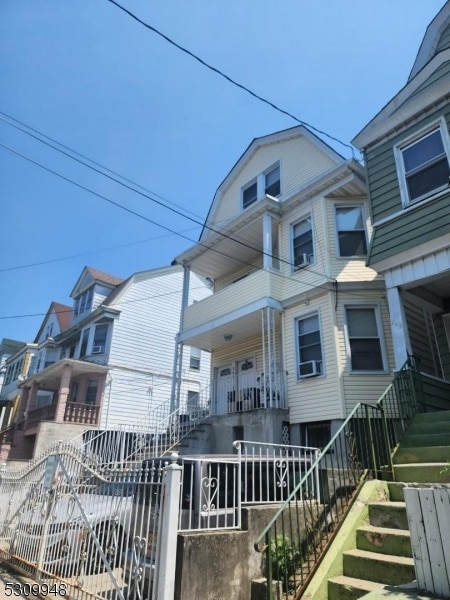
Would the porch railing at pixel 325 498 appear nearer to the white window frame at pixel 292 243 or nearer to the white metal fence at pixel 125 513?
the white metal fence at pixel 125 513

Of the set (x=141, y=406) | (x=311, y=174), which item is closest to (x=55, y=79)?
(x=311, y=174)

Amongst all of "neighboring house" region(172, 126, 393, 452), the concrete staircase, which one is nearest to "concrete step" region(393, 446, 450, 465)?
the concrete staircase

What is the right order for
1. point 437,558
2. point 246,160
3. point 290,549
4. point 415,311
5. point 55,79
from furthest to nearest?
point 246,160
point 415,311
point 55,79
point 290,549
point 437,558

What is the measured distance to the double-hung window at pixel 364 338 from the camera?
33.7 ft

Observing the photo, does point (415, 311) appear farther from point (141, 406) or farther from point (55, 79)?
point (141, 406)

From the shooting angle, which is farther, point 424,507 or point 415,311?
point 415,311

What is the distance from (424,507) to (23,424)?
2339 cm

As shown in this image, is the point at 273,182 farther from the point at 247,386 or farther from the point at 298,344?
the point at 247,386

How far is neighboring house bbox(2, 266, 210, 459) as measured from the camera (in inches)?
778

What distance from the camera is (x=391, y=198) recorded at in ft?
29.8

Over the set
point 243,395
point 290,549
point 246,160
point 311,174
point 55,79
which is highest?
point 246,160

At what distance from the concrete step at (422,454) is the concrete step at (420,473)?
0.51 ft

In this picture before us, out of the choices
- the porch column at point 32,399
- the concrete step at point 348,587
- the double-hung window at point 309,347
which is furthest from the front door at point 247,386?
the porch column at point 32,399

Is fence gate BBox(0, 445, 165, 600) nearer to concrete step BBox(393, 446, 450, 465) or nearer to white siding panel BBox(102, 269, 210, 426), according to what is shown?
concrete step BBox(393, 446, 450, 465)
